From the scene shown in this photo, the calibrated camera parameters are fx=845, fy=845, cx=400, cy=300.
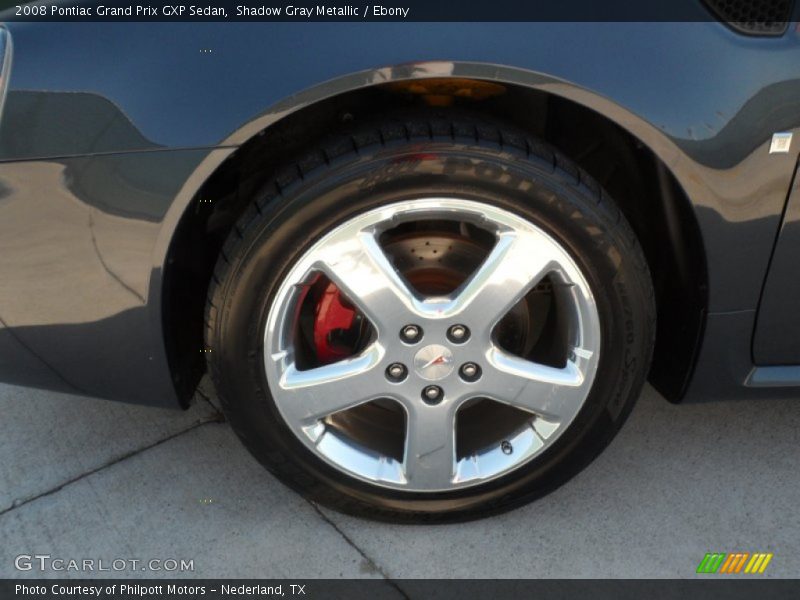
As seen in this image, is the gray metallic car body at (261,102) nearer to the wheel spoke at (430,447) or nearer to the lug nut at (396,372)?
the lug nut at (396,372)

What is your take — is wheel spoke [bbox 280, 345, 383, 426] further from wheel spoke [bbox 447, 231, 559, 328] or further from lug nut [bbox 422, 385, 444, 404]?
wheel spoke [bbox 447, 231, 559, 328]

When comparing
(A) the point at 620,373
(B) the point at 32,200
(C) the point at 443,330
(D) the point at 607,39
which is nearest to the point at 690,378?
(A) the point at 620,373

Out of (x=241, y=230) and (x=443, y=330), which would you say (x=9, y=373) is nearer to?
(x=241, y=230)

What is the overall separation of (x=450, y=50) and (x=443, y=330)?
23.1 inches

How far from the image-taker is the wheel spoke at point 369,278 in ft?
5.82

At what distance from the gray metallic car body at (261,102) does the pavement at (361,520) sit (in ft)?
2.28

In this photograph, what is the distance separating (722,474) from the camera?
88.4 inches

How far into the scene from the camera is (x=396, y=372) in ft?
6.18

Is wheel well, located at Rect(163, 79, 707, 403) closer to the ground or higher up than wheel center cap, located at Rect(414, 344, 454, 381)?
higher up

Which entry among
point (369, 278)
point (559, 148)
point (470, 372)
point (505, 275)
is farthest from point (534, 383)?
point (559, 148)

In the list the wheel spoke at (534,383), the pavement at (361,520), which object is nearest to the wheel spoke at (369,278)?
the wheel spoke at (534,383)

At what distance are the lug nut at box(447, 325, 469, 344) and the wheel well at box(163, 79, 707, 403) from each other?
47 cm

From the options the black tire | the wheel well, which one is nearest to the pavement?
the black tire

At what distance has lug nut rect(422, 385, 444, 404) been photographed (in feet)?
6.24
